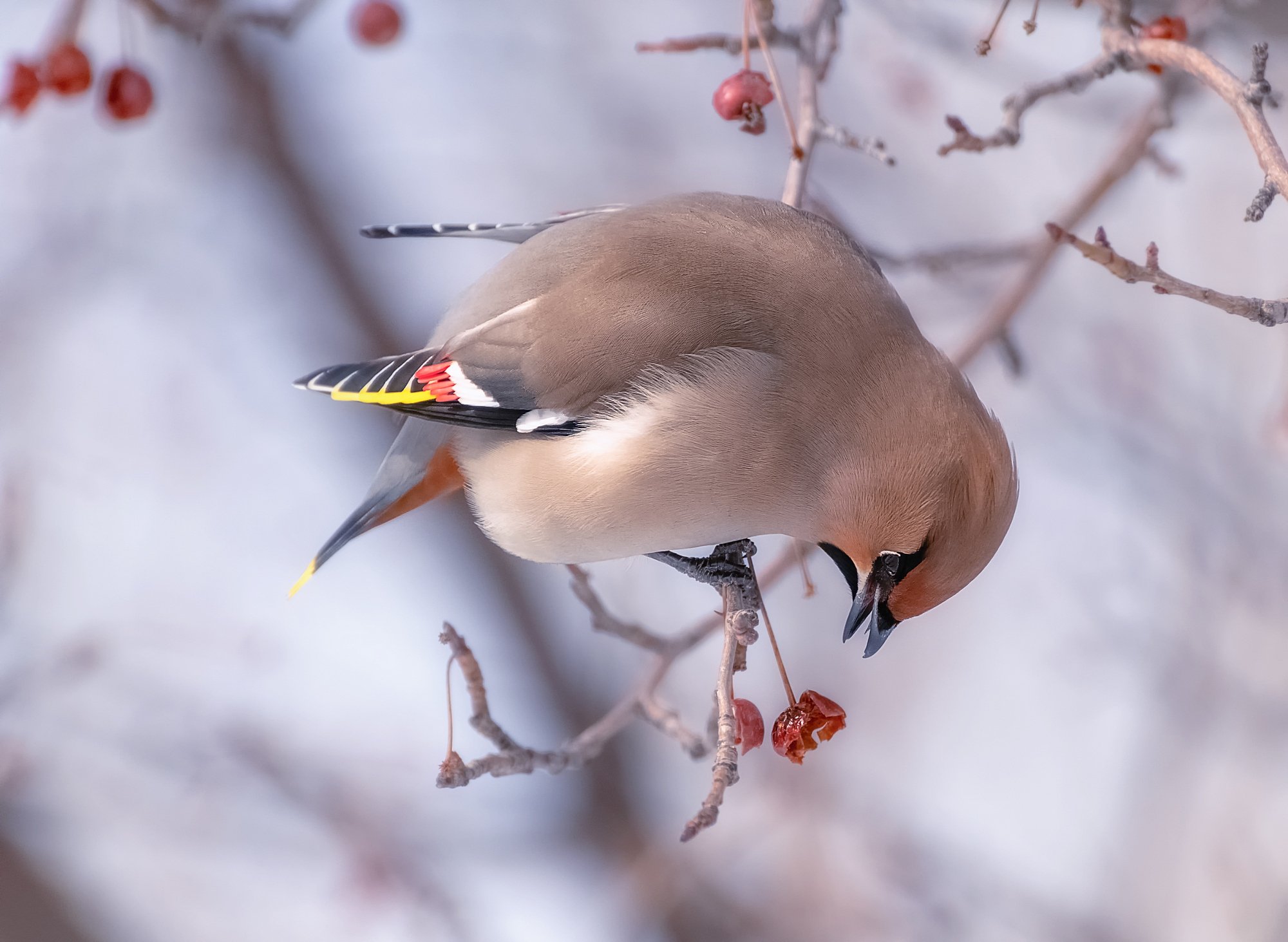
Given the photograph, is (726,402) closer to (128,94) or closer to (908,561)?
(908,561)

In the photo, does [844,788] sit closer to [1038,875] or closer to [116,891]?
[1038,875]

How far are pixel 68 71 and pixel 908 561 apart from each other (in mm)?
2232

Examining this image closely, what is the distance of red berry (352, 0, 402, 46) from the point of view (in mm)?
3066

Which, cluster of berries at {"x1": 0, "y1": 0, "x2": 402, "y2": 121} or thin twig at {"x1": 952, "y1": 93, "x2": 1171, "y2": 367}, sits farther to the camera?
cluster of berries at {"x1": 0, "y1": 0, "x2": 402, "y2": 121}

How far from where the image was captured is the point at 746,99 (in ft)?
7.67

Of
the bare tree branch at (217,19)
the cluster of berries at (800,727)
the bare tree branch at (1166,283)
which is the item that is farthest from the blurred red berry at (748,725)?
the bare tree branch at (217,19)

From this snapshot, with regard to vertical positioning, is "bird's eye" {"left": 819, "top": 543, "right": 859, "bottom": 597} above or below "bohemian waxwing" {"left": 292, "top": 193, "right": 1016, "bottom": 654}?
below

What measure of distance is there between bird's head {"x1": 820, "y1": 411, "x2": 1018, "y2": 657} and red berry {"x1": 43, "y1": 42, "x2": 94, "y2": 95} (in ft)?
6.82

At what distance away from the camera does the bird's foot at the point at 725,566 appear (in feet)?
7.20

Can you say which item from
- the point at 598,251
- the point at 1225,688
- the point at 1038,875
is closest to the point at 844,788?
the point at 1038,875

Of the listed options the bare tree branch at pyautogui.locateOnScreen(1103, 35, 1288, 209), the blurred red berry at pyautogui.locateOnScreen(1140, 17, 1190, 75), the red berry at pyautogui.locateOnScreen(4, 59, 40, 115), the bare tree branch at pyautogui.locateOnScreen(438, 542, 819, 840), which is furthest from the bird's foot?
the red berry at pyautogui.locateOnScreen(4, 59, 40, 115)

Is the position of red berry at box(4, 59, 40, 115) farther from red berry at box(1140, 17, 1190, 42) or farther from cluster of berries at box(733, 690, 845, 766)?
red berry at box(1140, 17, 1190, 42)

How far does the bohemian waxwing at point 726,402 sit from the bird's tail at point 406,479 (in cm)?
17

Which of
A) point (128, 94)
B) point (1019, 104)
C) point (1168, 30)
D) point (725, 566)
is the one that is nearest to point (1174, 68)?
point (1019, 104)
